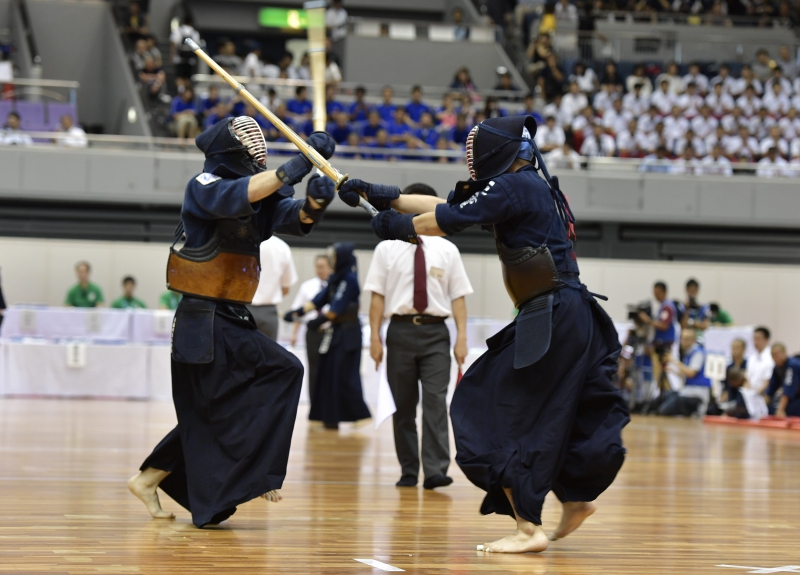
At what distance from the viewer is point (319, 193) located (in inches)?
204

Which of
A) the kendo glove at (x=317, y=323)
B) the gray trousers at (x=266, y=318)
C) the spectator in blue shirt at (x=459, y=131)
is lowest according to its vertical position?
the kendo glove at (x=317, y=323)

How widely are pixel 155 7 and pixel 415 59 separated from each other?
23.4 ft

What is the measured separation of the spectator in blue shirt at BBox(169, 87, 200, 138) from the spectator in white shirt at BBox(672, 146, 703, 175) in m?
9.45

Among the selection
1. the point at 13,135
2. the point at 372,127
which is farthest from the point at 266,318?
the point at 372,127

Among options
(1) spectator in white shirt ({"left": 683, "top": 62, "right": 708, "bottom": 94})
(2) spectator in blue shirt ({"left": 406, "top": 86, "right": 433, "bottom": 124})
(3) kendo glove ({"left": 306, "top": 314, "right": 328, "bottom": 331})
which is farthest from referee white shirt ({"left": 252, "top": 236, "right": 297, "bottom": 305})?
(1) spectator in white shirt ({"left": 683, "top": 62, "right": 708, "bottom": 94})

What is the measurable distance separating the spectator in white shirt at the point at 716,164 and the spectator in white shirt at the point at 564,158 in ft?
8.31

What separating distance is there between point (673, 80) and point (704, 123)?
1.69 meters

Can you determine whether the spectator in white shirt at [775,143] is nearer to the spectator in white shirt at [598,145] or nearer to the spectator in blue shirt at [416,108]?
the spectator in white shirt at [598,145]

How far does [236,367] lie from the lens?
18.1ft

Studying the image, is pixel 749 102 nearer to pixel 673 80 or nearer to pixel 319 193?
pixel 673 80

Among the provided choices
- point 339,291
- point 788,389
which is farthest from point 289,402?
point 788,389

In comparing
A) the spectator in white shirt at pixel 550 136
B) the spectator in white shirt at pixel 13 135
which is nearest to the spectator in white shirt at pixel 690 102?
the spectator in white shirt at pixel 550 136

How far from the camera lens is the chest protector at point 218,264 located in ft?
18.1

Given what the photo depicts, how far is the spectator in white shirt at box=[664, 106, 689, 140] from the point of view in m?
22.9
